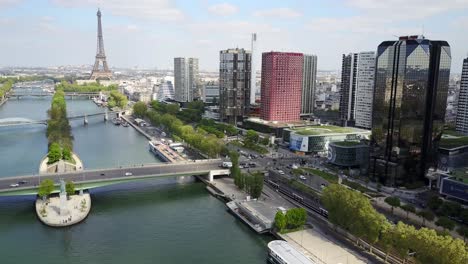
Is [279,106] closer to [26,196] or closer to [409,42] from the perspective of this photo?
[409,42]

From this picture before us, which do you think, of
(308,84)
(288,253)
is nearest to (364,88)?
(308,84)

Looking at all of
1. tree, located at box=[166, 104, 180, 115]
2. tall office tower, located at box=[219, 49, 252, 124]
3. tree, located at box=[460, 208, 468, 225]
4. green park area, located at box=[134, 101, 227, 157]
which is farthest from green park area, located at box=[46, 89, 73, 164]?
tree, located at box=[460, 208, 468, 225]

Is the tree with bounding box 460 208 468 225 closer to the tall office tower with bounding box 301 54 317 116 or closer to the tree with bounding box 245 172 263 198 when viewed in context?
the tree with bounding box 245 172 263 198

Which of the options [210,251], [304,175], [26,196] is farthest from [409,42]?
[26,196]

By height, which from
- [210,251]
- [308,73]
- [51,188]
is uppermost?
[308,73]

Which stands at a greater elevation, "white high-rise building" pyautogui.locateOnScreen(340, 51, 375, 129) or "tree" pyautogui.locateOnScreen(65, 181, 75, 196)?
"white high-rise building" pyautogui.locateOnScreen(340, 51, 375, 129)

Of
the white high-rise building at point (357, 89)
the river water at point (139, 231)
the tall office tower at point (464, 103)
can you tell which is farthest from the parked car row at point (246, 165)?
the tall office tower at point (464, 103)

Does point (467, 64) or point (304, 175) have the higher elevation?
point (467, 64)
